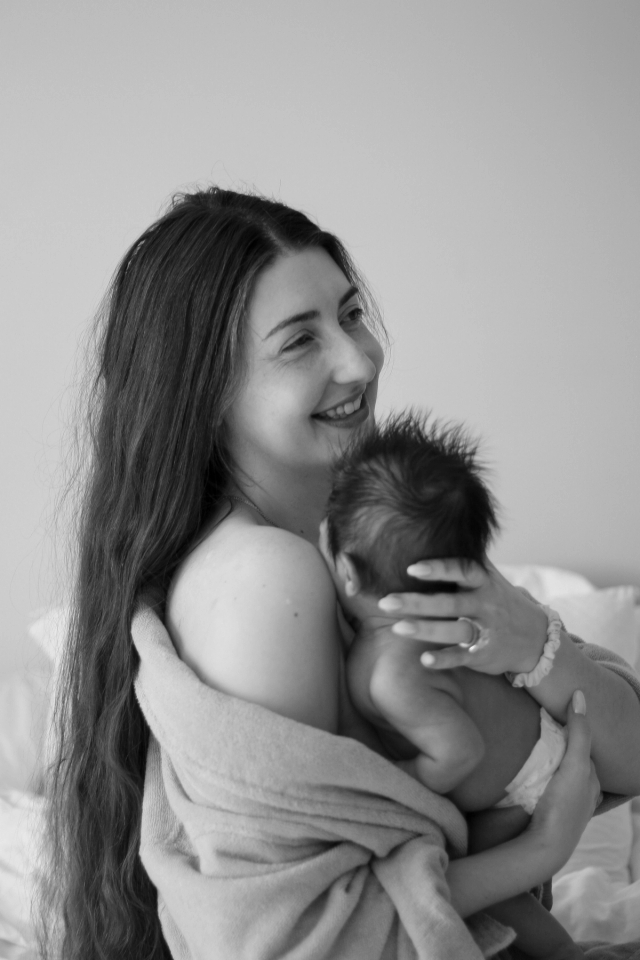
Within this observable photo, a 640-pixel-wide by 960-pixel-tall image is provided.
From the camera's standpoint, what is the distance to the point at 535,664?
1186 millimetres

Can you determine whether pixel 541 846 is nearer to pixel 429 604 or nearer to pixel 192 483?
pixel 429 604

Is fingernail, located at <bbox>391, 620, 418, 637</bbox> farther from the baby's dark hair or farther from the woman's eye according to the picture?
the woman's eye

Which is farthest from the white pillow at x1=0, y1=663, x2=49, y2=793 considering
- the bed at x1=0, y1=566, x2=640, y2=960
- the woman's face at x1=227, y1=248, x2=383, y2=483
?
the woman's face at x1=227, y1=248, x2=383, y2=483

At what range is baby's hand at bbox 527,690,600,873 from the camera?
1.11 meters

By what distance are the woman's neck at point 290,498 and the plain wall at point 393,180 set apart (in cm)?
143

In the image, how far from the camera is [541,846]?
3.62 ft

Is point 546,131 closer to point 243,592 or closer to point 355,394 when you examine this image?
point 355,394

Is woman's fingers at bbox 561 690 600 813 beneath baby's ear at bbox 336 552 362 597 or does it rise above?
beneath

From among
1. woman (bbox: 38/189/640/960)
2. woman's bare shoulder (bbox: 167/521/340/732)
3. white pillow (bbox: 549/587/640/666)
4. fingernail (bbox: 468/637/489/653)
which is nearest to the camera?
woman's bare shoulder (bbox: 167/521/340/732)

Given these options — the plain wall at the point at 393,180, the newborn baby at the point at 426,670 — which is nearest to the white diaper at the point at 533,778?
the newborn baby at the point at 426,670

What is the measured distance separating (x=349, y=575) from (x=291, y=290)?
1.28 ft

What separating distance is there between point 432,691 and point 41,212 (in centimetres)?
198

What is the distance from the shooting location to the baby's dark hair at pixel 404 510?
1.04 m

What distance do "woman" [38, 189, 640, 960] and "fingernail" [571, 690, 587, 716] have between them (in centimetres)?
1
